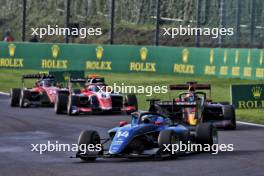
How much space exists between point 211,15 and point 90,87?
59.4 feet

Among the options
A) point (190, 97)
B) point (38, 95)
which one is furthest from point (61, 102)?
point (190, 97)

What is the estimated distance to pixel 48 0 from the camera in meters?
67.2

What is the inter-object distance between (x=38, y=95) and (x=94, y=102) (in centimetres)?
393

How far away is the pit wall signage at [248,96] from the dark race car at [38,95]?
5945 millimetres

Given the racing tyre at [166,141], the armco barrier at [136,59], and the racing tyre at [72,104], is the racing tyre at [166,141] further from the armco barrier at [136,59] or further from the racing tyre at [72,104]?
the armco barrier at [136,59]

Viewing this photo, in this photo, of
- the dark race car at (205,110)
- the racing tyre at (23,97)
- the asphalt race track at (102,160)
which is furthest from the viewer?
the racing tyre at (23,97)

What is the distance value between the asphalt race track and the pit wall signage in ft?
14.5

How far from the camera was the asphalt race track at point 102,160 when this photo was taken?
15414 mm

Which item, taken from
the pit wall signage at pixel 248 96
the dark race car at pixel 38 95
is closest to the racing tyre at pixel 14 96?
the dark race car at pixel 38 95

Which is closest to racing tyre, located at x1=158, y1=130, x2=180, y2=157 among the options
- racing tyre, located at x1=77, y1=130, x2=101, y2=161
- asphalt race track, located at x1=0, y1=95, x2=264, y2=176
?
asphalt race track, located at x1=0, y1=95, x2=264, y2=176

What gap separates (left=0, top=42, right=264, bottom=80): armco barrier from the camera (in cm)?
3988

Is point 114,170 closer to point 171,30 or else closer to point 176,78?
point 176,78

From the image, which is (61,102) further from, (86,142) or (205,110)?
(86,142)

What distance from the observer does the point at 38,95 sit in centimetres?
3130
